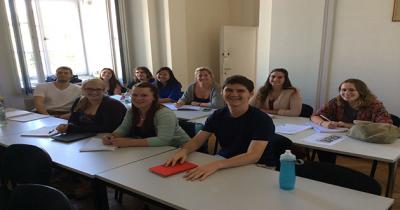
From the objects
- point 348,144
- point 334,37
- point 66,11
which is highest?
point 66,11

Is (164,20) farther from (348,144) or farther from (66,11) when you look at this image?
(348,144)

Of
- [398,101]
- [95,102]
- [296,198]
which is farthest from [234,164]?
[398,101]

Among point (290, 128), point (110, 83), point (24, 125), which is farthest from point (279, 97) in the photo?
point (110, 83)

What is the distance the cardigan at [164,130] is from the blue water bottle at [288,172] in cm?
102

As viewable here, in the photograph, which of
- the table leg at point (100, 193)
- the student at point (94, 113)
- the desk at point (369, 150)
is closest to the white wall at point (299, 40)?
the desk at point (369, 150)

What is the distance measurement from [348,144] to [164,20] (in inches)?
162

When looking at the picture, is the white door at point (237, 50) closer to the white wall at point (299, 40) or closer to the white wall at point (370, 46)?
the white wall at point (299, 40)

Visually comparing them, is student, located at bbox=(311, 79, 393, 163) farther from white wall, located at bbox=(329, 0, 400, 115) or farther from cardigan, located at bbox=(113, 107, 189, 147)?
cardigan, located at bbox=(113, 107, 189, 147)

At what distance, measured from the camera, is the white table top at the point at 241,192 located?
1.33 meters

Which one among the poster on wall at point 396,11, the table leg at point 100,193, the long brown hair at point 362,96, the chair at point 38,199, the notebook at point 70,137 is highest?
the poster on wall at point 396,11

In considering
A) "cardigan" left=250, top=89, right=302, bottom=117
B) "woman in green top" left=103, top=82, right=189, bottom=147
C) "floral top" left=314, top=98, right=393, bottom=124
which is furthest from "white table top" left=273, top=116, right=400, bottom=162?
"woman in green top" left=103, top=82, right=189, bottom=147

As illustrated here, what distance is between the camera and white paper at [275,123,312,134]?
2606mm

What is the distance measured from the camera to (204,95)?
4031 millimetres

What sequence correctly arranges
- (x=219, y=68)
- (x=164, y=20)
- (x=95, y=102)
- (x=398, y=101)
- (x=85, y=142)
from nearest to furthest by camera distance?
(x=85, y=142), (x=95, y=102), (x=398, y=101), (x=164, y=20), (x=219, y=68)
